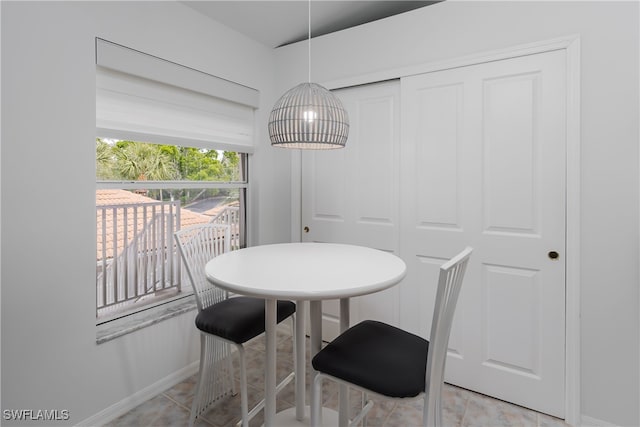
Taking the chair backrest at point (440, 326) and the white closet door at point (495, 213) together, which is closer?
the chair backrest at point (440, 326)

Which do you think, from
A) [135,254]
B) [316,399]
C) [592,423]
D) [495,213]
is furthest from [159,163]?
[592,423]

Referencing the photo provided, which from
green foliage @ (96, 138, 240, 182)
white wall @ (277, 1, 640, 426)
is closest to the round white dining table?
green foliage @ (96, 138, 240, 182)

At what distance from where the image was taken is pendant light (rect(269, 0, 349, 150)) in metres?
1.52

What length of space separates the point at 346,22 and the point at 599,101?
175cm

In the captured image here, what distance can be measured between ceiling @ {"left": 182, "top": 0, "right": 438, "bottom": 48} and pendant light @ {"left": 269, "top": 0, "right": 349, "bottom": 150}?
1.13 m

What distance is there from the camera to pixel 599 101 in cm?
175

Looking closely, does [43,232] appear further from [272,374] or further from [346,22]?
[346,22]

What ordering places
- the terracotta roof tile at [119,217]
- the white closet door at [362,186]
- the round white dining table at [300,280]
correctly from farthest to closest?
the white closet door at [362,186] → the terracotta roof tile at [119,217] → the round white dining table at [300,280]

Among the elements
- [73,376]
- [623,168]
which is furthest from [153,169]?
[623,168]

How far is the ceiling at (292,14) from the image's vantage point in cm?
232

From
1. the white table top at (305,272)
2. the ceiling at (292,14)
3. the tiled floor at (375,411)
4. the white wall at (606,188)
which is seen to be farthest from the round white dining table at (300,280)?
the ceiling at (292,14)

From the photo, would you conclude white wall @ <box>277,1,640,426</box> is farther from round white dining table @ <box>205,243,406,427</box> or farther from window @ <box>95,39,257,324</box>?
window @ <box>95,39,257,324</box>

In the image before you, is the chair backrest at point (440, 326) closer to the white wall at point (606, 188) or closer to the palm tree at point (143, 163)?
the white wall at point (606, 188)

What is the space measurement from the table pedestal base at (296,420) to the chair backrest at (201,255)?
710 mm
